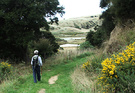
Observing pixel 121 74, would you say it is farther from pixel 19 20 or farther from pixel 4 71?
pixel 19 20

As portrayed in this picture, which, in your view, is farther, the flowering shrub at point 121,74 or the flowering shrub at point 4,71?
the flowering shrub at point 4,71

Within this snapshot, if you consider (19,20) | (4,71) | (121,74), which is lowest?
(4,71)

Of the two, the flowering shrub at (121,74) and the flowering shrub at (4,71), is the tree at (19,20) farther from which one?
the flowering shrub at (121,74)

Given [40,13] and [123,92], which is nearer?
[123,92]

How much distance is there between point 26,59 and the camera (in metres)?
15.5

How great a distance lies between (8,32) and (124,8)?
1076 cm

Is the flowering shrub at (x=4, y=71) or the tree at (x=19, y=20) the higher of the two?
the tree at (x=19, y=20)

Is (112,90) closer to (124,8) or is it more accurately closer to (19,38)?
(124,8)

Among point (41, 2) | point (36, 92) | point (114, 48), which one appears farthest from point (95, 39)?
point (36, 92)

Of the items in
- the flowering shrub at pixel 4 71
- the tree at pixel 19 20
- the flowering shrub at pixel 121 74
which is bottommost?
the flowering shrub at pixel 4 71

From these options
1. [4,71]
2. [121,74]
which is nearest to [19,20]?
[4,71]

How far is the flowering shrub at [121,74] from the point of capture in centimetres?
392

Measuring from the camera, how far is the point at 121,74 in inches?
161

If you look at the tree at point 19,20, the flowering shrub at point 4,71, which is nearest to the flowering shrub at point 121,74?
the flowering shrub at point 4,71
